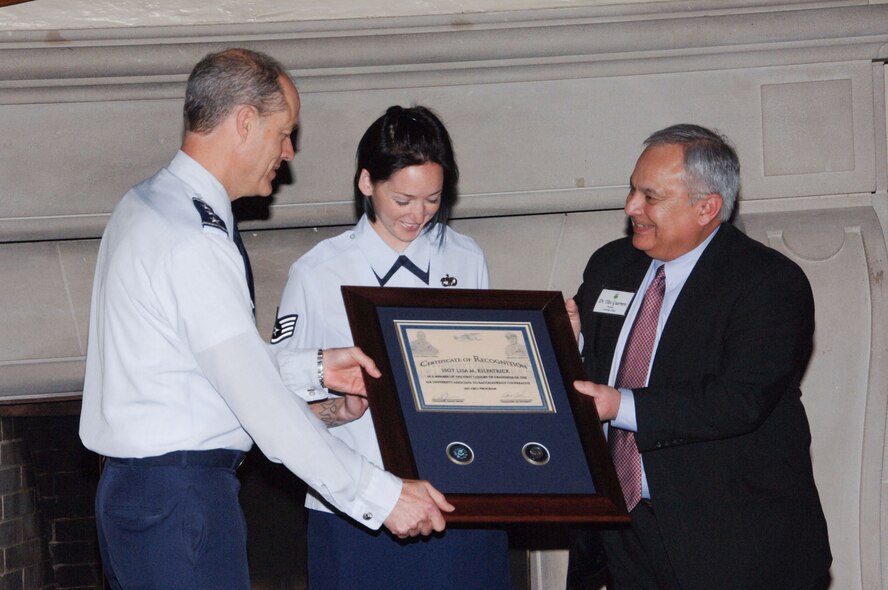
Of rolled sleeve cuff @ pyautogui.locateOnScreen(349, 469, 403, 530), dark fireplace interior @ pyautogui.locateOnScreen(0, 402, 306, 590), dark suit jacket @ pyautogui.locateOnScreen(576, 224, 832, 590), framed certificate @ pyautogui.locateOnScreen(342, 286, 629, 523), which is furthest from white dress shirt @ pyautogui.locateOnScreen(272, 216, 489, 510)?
dark fireplace interior @ pyautogui.locateOnScreen(0, 402, 306, 590)

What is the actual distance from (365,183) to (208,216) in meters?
0.53

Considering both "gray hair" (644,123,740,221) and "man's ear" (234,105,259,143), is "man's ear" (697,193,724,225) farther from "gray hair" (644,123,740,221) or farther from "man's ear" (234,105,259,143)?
→ "man's ear" (234,105,259,143)

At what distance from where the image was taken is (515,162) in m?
3.43

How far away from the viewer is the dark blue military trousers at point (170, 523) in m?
2.00

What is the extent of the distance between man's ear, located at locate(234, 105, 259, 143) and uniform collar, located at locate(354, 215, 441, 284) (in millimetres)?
439

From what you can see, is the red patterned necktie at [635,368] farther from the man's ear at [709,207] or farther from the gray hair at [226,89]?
the gray hair at [226,89]

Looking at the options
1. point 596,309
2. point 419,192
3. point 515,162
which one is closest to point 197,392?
point 419,192

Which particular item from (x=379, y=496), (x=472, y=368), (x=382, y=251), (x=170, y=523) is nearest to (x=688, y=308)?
(x=472, y=368)

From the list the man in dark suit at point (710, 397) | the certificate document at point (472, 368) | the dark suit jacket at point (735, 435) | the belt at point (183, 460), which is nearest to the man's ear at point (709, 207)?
the man in dark suit at point (710, 397)

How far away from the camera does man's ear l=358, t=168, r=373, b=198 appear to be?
97.9 inches

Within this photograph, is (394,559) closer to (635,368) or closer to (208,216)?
(635,368)

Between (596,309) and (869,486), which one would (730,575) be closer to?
(596,309)

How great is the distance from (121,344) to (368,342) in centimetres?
50

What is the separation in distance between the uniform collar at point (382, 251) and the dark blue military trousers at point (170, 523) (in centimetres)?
63
